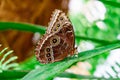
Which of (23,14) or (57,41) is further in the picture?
(23,14)

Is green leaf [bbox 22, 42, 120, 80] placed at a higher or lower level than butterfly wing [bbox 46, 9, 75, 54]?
lower

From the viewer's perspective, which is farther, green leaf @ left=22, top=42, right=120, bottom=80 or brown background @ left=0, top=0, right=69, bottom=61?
brown background @ left=0, top=0, right=69, bottom=61

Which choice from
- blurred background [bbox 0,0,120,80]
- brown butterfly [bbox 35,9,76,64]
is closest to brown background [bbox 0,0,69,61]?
blurred background [bbox 0,0,120,80]

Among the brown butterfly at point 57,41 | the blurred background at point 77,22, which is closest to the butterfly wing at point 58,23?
the brown butterfly at point 57,41

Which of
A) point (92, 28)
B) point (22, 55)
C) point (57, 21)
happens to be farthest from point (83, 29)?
point (57, 21)

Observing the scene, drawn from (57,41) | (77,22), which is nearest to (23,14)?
(77,22)

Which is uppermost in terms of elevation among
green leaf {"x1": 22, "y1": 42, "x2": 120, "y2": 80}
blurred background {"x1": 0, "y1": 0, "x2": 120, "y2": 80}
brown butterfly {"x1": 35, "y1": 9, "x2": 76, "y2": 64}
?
blurred background {"x1": 0, "y1": 0, "x2": 120, "y2": 80}

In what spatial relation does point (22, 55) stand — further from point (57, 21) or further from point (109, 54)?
point (57, 21)

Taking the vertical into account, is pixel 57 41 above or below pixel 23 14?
below

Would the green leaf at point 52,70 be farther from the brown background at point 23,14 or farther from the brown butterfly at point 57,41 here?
the brown background at point 23,14

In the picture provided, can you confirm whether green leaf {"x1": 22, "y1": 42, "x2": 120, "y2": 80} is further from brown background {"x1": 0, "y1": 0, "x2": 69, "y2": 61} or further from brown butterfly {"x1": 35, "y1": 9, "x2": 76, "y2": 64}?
brown background {"x1": 0, "y1": 0, "x2": 69, "y2": 61}

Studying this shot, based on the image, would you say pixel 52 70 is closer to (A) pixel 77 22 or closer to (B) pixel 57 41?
(B) pixel 57 41
